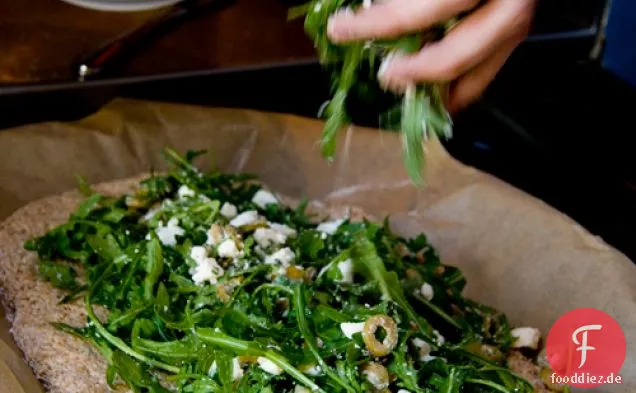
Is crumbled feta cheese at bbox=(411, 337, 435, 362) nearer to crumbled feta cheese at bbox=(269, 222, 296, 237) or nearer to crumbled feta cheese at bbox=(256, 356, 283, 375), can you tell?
crumbled feta cheese at bbox=(256, 356, 283, 375)

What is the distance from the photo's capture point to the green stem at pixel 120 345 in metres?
1.23

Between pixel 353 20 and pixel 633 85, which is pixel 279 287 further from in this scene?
pixel 633 85

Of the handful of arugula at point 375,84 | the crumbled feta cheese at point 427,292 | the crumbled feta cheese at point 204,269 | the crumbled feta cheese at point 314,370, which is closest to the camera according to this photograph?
the handful of arugula at point 375,84

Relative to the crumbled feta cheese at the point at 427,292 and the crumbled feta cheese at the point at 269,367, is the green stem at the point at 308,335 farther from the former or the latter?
the crumbled feta cheese at the point at 427,292

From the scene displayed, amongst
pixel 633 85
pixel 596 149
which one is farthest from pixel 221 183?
pixel 633 85

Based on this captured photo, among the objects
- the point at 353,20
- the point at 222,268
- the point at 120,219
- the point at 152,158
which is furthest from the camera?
the point at 152,158

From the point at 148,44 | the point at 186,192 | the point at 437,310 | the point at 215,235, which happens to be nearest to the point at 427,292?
the point at 437,310

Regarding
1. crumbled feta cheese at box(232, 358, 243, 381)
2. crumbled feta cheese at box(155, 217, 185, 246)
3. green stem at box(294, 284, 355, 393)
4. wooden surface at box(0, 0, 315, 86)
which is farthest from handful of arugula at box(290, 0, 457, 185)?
wooden surface at box(0, 0, 315, 86)

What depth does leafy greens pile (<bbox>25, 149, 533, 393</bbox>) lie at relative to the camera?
3.76ft

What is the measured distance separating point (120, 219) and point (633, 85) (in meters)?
1.40

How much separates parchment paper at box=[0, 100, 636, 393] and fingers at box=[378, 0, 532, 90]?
0.77 meters

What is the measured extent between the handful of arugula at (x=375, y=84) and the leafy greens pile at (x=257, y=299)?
0.29 meters

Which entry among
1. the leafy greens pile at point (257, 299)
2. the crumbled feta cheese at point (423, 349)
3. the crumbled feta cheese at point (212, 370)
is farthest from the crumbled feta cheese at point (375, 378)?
the crumbled feta cheese at point (212, 370)

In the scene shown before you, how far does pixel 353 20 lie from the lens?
93 centimetres
